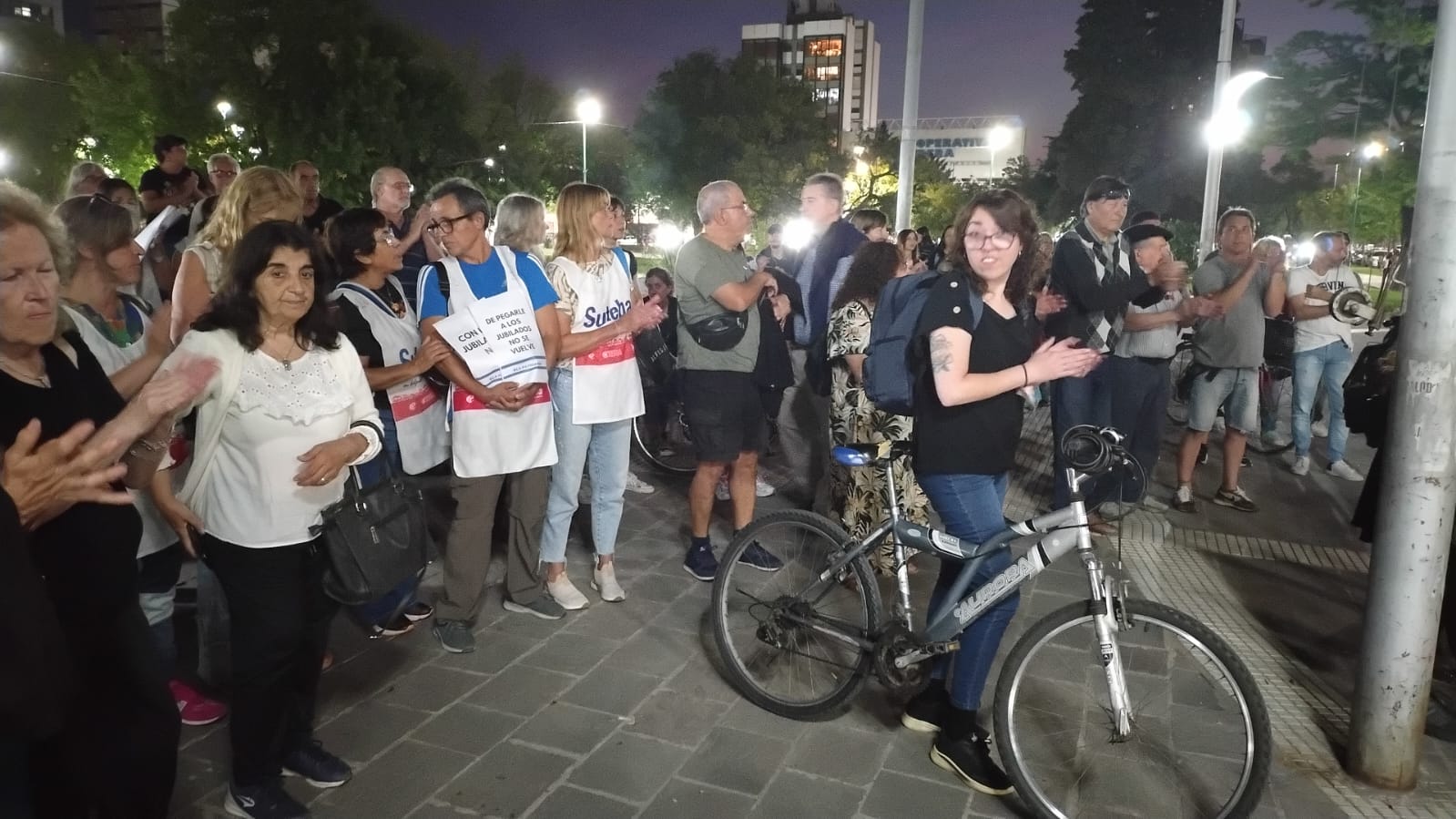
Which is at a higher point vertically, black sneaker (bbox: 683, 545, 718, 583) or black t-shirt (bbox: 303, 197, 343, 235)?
black t-shirt (bbox: 303, 197, 343, 235)

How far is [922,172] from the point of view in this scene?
2234 inches

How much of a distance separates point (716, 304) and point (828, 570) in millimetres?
1725

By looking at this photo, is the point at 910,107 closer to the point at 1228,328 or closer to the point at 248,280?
the point at 1228,328

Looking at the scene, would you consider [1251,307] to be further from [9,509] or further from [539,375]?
[9,509]

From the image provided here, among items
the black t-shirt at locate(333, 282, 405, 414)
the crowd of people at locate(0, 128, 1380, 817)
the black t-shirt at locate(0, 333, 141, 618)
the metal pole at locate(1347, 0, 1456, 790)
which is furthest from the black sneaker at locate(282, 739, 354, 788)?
the metal pole at locate(1347, 0, 1456, 790)

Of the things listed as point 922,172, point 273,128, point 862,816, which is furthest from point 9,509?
point 922,172

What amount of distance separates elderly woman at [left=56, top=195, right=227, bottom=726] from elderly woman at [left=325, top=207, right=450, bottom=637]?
2.23 feet

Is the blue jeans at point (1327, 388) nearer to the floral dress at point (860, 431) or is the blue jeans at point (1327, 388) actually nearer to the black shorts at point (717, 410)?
the floral dress at point (860, 431)

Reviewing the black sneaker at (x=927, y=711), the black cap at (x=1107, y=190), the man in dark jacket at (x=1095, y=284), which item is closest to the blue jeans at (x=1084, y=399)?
the man in dark jacket at (x=1095, y=284)

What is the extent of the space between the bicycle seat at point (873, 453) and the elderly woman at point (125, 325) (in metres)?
2.34

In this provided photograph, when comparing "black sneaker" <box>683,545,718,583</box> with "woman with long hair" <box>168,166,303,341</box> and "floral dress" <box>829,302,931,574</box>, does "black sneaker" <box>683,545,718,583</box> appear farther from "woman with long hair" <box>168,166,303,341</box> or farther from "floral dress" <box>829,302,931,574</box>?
"woman with long hair" <box>168,166,303,341</box>

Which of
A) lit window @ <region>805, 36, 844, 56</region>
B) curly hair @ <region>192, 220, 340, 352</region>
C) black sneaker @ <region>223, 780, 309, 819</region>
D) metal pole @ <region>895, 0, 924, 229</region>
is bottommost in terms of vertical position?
black sneaker @ <region>223, 780, 309, 819</region>

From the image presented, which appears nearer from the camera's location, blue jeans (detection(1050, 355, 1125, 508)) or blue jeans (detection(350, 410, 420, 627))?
blue jeans (detection(350, 410, 420, 627))

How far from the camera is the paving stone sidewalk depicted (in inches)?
128
